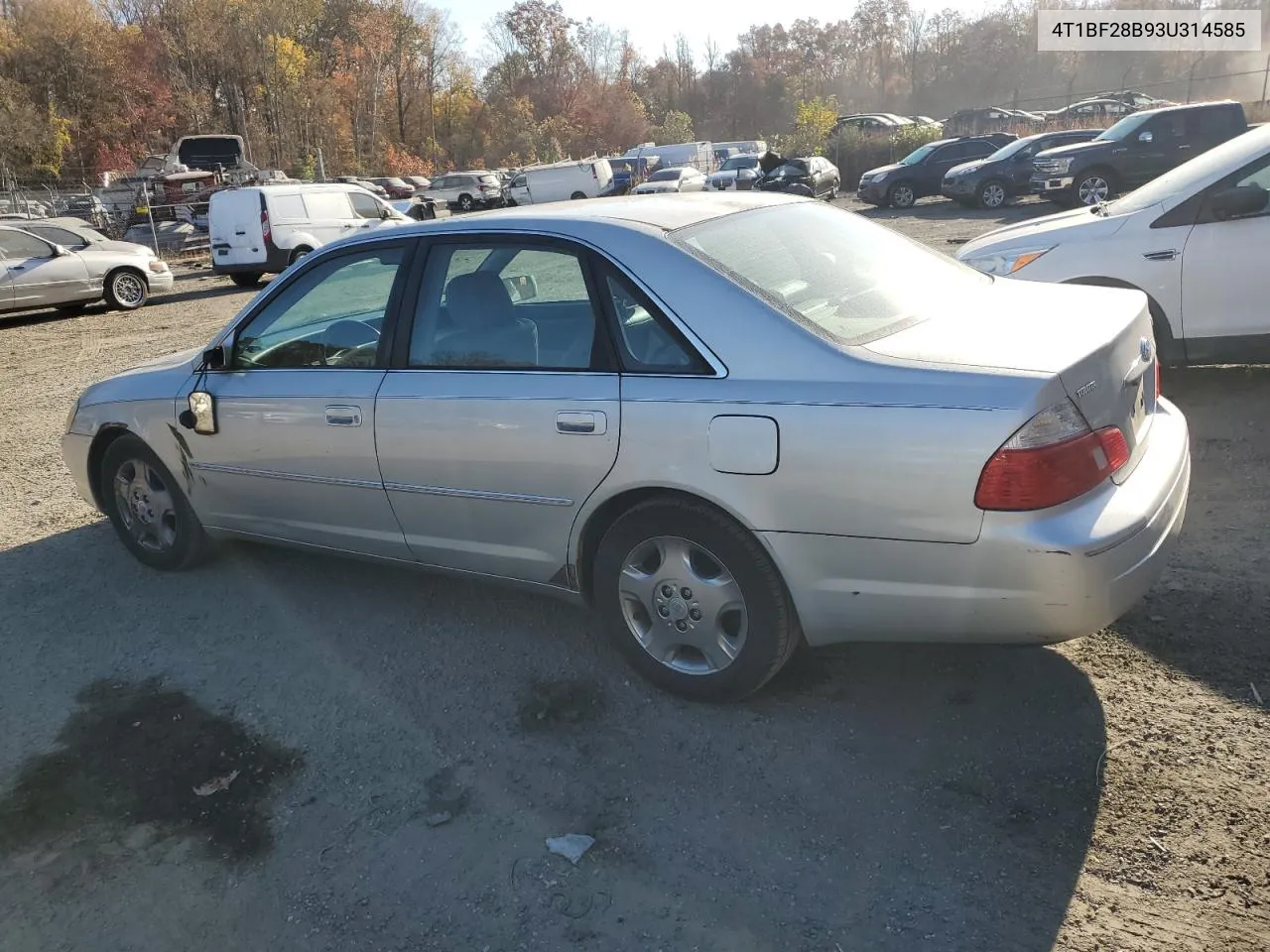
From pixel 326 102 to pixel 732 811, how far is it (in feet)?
221

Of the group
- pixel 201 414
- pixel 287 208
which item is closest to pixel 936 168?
pixel 287 208

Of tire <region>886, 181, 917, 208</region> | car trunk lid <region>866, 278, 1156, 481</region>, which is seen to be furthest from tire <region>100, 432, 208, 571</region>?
tire <region>886, 181, 917, 208</region>

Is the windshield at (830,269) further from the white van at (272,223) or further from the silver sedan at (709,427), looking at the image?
the white van at (272,223)

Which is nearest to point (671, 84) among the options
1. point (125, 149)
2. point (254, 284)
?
point (125, 149)

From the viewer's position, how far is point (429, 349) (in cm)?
370

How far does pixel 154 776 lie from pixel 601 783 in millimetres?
1483

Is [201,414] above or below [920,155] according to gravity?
below

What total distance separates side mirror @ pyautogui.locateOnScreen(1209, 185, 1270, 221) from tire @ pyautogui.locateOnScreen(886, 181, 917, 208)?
69.1 ft

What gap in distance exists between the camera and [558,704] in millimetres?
3453

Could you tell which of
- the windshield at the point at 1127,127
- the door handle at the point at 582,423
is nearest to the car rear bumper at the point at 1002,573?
the door handle at the point at 582,423

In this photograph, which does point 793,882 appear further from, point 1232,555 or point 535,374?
point 1232,555

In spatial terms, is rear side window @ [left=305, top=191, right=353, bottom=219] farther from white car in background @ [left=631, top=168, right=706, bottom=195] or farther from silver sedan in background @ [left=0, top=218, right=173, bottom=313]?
white car in background @ [left=631, top=168, right=706, bottom=195]

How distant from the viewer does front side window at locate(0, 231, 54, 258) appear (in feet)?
46.2

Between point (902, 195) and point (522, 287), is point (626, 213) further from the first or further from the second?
point (902, 195)
